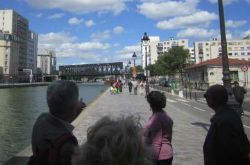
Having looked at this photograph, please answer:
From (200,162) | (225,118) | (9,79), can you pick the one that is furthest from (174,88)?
(9,79)

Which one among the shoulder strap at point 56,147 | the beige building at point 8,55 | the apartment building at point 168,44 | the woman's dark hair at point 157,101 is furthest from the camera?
the apartment building at point 168,44

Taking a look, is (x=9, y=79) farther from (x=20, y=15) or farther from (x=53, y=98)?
(x=53, y=98)

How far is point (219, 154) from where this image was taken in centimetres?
396

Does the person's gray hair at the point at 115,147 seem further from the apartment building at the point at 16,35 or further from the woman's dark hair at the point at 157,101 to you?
the apartment building at the point at 16,35

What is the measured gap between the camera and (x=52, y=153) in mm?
2734

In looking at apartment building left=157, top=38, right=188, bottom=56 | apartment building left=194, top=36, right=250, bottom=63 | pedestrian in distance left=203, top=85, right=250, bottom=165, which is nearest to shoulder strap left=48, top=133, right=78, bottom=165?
pedestrian in distance left=203, top=85, right=250, bottom=165

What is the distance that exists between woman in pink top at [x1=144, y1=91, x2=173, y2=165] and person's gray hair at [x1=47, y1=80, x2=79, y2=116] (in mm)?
1737

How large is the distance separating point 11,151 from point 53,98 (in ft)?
38.9

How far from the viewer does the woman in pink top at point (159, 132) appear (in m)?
4.80

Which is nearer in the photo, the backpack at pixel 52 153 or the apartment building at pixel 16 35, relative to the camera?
the backpack at pixel 52 153

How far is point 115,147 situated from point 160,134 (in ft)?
9.34

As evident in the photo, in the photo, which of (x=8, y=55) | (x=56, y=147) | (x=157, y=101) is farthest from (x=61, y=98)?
(x=8, y=55)

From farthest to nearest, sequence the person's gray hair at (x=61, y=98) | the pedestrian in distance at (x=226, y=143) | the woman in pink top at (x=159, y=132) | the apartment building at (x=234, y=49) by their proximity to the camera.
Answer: the apartment building at (x=234, y=49) → the woman in pink top at (x=159, y=132) → the pedestrian in distance at (x=226, y=143) → the person's gray hair at (x=61, y=98)

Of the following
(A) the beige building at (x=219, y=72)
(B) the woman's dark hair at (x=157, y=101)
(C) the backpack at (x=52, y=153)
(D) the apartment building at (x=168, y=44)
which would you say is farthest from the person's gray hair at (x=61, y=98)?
(D) the apartment building at (x=168, y=44)
